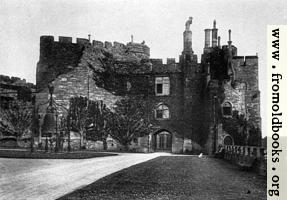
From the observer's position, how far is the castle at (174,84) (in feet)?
95.2

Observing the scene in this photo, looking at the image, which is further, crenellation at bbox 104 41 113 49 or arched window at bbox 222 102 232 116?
crenellation at bbox 104 41 113 49

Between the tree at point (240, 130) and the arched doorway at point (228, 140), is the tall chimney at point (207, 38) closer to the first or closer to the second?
the tree at point (240, 130)

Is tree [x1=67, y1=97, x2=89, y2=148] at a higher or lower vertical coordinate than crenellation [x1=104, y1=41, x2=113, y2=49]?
lower

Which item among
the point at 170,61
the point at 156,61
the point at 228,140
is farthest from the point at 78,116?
the point at 228,140

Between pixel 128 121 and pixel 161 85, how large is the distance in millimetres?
4365

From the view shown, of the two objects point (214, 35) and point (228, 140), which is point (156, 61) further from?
point (228, 140)

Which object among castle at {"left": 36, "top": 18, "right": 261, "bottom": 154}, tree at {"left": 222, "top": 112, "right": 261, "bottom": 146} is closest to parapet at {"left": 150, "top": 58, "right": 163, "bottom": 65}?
castle at {"left": 36, "top": 18, "right": 261, "bottom": 154}

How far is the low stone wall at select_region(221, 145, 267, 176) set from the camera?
13.0 metres

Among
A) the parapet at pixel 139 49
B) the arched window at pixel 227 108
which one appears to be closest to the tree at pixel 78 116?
the parapet at pixel 139 49

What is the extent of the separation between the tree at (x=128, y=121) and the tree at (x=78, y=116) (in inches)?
85.0

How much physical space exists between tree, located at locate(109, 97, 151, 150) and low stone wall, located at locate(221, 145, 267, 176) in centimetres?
1117

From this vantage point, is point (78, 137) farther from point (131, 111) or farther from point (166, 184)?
point (166, 184)

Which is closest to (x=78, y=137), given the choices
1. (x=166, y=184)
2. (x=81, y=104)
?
(x=81, y=104)

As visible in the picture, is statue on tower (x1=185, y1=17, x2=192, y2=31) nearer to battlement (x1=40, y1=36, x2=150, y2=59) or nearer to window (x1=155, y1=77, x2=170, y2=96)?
window (x1=155, y1=77, x2=170, y2=96)
